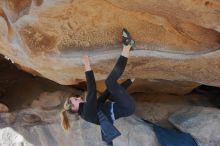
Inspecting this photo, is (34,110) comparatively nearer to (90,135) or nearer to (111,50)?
(90,135)

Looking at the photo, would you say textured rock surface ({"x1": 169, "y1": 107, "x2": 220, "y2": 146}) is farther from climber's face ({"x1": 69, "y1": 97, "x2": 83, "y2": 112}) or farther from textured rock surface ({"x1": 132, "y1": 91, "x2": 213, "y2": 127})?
climber's face ({"x1": 69, "y1": 97, "x2": 83, "y2": 112})

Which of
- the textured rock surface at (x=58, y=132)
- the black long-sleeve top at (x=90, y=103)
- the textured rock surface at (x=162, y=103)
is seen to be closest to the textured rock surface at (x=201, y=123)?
the textured rock surface at (x=162, y=103)

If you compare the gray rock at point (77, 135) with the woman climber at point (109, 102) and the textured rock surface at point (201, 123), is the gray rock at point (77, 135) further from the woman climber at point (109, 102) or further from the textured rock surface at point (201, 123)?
the woman climber at point (109, 102)

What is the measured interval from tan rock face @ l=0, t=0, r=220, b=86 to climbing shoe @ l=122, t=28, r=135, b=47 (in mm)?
33

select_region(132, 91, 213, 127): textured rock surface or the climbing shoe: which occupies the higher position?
the climbing shoe

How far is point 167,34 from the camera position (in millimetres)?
2547

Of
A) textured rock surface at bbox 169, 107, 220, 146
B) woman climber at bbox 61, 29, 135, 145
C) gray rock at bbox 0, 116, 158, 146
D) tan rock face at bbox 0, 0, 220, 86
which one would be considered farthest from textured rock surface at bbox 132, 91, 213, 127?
woman climber at bbox 61, 29, 135, 145

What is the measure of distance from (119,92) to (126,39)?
0.31 m

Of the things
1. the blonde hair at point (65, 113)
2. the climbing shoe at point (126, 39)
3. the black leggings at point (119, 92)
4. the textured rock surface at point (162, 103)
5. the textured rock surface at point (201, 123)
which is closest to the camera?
the black leggings at point (119, 92)

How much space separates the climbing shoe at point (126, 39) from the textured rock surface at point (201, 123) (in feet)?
2.68

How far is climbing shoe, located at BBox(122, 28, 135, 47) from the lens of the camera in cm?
247

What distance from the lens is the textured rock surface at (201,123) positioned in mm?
2928

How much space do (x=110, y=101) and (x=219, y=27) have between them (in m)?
0.71

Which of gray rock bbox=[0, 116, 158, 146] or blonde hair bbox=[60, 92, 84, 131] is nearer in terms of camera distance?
blonde hair bbox=[60, 92, 84, 131]
